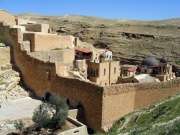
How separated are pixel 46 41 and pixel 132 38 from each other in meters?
42.7

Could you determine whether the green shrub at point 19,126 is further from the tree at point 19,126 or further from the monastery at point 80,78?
the monastery at point 80,78

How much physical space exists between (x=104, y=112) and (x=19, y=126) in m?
5.18

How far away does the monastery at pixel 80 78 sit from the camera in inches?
709

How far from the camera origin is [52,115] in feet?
57.9

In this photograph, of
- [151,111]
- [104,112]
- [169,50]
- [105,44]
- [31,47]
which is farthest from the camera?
[105,44]

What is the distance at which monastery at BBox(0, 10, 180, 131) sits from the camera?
18000 millimetres

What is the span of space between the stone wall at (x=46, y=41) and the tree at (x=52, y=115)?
330 inches

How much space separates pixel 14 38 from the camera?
77.9 ft

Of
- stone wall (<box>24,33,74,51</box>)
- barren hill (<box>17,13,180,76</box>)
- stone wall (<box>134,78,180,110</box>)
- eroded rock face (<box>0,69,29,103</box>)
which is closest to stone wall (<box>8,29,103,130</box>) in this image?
eroded rock face (<box>0,69,29,103</box>)

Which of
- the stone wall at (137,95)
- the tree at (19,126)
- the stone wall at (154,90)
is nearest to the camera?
the tree at (19,126)

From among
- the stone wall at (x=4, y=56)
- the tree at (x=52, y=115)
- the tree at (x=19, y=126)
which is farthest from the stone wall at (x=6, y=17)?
the tree at (x=19, y=126)

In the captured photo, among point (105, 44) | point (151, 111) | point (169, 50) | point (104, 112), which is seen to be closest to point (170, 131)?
point (151, 111)

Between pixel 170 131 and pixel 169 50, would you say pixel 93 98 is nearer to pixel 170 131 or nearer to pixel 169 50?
pixel 170 131

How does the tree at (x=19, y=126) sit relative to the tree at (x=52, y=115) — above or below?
below
